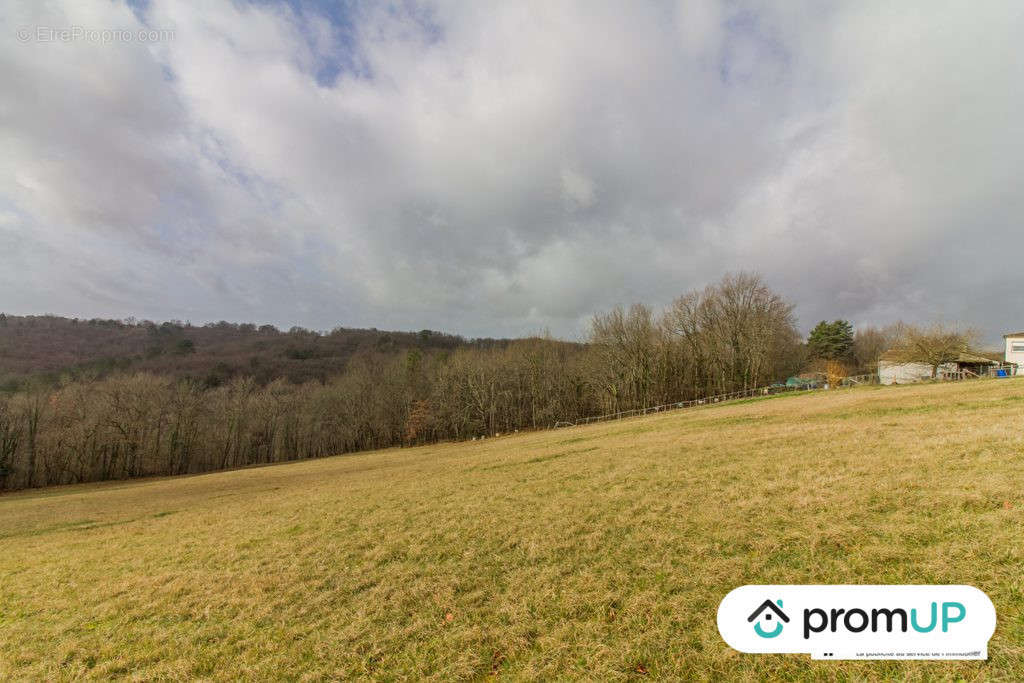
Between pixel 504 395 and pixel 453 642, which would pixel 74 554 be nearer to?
pixel 453 642

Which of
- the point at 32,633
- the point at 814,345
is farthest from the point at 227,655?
the point at 814,345

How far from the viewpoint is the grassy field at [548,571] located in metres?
4.44

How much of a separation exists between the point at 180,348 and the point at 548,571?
157 m

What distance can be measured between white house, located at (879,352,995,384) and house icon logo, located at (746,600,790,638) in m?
60.3

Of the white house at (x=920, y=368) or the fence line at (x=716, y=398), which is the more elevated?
the white house at (x=920, y=368)

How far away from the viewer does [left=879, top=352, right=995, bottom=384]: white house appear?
4644cm

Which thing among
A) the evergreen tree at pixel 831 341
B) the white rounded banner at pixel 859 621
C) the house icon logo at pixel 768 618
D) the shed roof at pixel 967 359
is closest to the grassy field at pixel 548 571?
the white rounded banner at pixel 859 621

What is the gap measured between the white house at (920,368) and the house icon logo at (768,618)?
2376 inches

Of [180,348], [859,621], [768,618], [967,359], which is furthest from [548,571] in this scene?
[180,348]

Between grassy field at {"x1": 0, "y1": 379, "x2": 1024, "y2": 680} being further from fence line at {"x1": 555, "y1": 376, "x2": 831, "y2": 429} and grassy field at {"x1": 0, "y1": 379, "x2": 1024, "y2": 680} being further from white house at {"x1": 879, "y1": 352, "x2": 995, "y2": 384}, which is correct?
white house at {"x1": 879, "y1": 352, "x2": 995, "y2": 384}

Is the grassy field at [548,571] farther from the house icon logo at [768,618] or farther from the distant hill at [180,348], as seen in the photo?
the distant hill at [180,348]

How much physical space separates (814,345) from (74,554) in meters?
113

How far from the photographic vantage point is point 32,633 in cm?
596

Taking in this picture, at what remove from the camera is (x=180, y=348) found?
123438 millimetres
